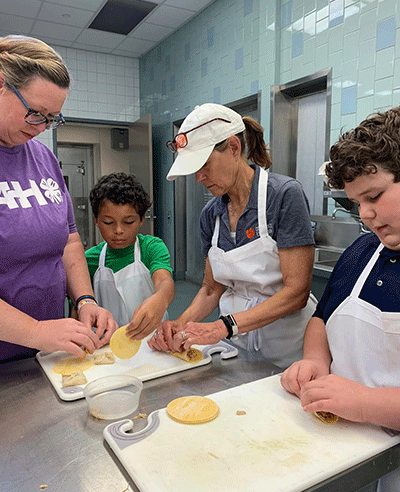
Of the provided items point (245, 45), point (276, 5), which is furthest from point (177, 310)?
point (276, 5)

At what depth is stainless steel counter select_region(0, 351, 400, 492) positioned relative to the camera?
2.31 ft

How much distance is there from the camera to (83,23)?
4.43 metres

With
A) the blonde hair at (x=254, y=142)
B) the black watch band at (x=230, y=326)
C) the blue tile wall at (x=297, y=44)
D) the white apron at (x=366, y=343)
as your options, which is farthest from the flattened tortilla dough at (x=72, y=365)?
the blue tile wall at (x=297, y=44)

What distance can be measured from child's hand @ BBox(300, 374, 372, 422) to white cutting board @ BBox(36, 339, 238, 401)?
393mm

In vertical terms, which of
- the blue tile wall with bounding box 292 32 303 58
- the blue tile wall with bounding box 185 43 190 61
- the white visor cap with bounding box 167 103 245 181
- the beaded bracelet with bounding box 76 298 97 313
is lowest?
the beaded bracelet with bounding box 76 298 97 313

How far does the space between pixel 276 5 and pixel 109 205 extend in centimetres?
258

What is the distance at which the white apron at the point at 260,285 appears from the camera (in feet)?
4.67

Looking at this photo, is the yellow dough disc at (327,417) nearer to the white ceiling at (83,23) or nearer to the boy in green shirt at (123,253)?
the boy in green shirt at (123,253)

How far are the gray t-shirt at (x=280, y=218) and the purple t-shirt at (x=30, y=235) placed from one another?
0.61m

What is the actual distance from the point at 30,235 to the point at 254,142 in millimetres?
859

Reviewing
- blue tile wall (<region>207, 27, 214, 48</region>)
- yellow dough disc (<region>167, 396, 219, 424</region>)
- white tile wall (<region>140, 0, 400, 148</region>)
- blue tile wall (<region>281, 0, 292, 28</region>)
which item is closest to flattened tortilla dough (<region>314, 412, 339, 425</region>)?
yellow dough disc (<region>167, 396, 219, 424</region>)

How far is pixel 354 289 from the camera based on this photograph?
1040 mm

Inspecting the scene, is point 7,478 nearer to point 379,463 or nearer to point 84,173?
point 379,463

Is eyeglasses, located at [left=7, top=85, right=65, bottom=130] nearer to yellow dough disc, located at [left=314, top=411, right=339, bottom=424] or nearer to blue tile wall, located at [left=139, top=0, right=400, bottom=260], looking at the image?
yellow dough disc, located at [left=314, top=411, right=339, bottom=424]
